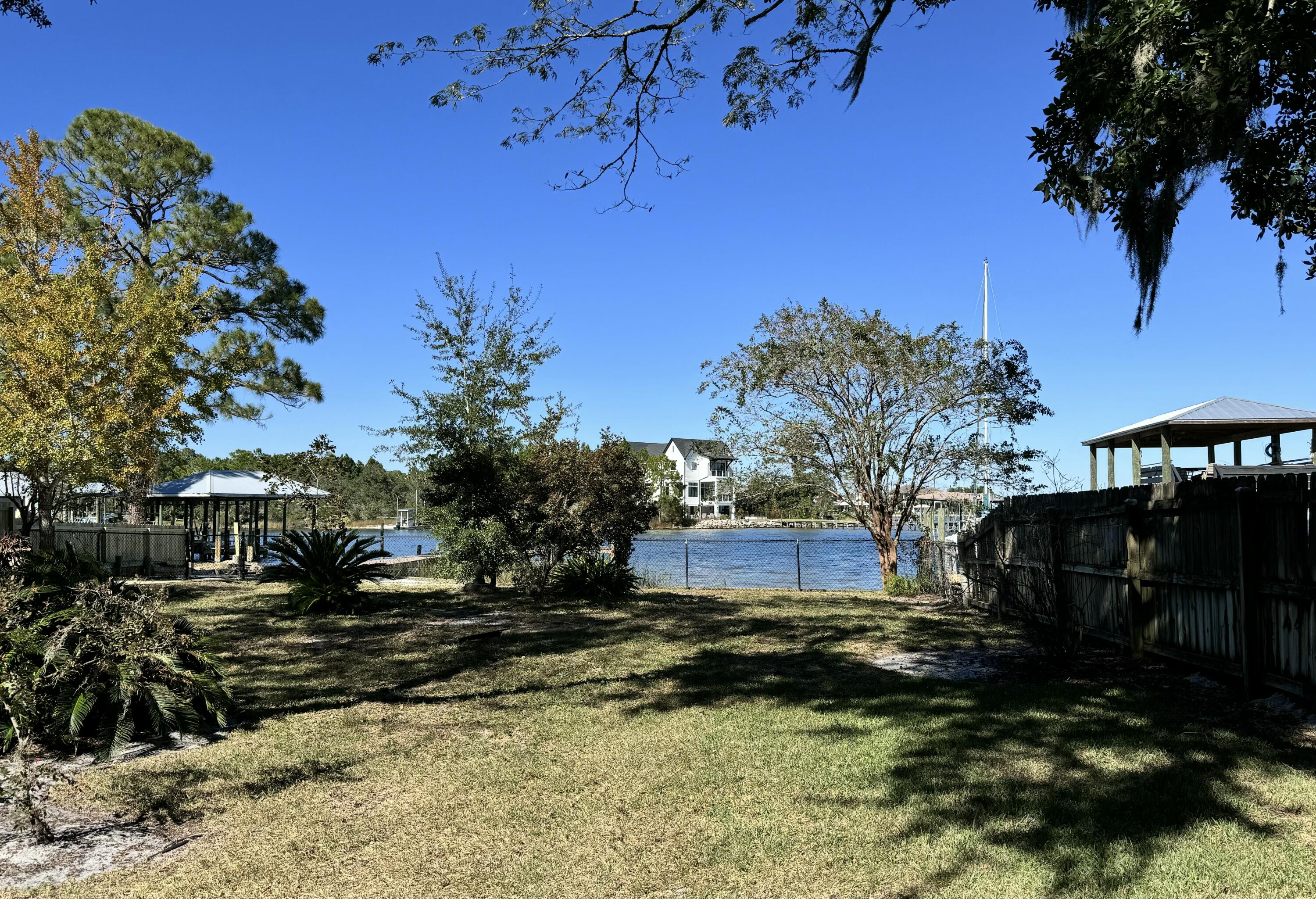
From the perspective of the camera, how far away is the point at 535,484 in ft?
47.5

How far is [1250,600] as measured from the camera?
20.2 ft

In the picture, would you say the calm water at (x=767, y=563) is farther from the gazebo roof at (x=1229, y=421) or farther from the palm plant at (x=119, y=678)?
the palm plant at (x=119, y=678)

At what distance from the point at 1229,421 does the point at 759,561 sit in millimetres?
18270

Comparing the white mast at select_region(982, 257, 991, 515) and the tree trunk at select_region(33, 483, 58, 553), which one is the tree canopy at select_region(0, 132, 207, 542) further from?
the white mast at select_region(982, 257, 991, 515)

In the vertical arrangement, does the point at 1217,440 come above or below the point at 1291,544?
above

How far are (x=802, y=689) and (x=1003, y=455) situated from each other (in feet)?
41.9

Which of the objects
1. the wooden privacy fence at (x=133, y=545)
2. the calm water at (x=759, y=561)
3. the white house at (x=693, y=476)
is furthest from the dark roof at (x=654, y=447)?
the wooden privacy fence at (x=133, y=545)

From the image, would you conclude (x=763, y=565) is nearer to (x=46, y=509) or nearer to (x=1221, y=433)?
(x=1221, y=433)

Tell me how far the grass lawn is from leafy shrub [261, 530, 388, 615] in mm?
4024

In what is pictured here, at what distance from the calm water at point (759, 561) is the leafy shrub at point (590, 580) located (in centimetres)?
129

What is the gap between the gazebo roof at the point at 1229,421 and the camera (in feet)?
47.9

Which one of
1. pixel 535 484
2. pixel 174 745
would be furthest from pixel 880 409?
pixel 174 745

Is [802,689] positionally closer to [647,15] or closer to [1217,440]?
[647,15]

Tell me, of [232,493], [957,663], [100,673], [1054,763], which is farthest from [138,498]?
[1054,763]
